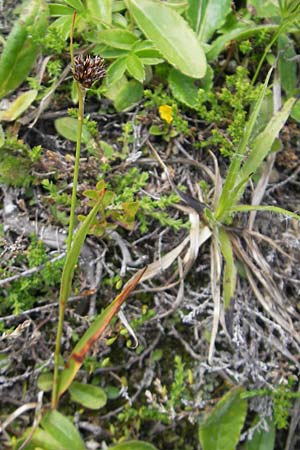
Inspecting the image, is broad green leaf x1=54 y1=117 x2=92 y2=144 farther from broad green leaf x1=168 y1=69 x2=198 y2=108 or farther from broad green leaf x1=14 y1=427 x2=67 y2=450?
broad green leaf x1=14 y1=427 x2=67 y2=450

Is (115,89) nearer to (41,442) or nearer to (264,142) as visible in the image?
(264,142)

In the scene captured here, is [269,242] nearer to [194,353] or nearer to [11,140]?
[194,353]

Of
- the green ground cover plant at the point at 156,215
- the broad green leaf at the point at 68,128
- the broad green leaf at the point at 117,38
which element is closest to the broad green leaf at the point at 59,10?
Result: the green ground cover plant at the point at 156,215

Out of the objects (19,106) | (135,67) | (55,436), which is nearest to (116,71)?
(135,67)

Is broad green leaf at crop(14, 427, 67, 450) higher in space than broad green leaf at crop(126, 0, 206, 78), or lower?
lower

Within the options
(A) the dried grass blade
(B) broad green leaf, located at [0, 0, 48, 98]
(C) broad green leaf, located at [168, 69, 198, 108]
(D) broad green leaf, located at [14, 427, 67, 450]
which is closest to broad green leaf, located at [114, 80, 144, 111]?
(C) broad green leaf, located at [168, 69, 198, 108]

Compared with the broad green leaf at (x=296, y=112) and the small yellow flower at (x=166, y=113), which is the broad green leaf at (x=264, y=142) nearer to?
the broad green leaf at (x=296, y=112)
